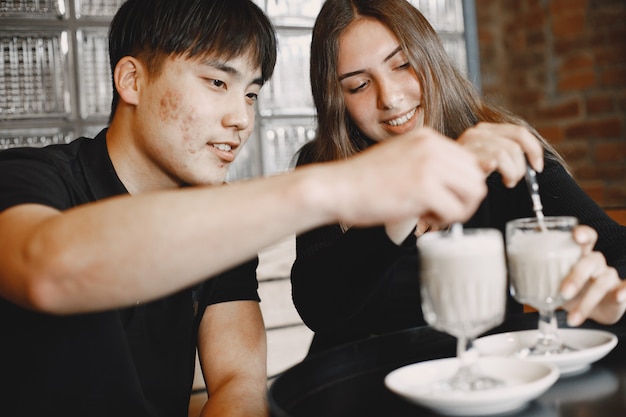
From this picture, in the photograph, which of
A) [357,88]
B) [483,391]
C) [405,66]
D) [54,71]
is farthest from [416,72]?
[54,71]

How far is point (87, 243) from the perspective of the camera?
719 millimetres

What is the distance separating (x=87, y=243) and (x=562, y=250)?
2.02 feet

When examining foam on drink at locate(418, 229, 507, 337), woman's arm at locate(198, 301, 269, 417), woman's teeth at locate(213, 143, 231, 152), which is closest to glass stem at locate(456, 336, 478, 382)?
foam on drink at locate(418, 229, 507, 337)

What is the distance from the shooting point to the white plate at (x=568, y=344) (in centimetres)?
88

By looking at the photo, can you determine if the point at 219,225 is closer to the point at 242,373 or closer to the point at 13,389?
the point at 13,389

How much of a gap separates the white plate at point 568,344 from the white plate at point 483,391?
5 centimetres

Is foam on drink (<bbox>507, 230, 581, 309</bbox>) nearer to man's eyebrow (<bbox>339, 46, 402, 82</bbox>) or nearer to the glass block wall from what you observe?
man's eyebrow (<bbox>339, 46, 402, 82</bbox>)

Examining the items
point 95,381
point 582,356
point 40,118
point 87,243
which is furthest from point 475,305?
point 40,118

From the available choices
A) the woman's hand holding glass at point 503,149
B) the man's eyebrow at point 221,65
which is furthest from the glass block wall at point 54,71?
the woman's hand holding glass at point 503,149

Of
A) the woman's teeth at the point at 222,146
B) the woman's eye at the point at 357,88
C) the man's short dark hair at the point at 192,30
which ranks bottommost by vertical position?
the woman's teeth at the point at 222,146

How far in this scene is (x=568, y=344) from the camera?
3.25ft

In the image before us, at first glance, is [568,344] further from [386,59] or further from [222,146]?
[386,59]

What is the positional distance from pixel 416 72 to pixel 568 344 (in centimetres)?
83

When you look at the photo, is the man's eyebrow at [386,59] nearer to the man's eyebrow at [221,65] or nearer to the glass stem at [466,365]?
the man's eyebrow at [221,65]
